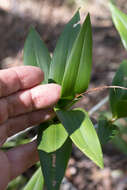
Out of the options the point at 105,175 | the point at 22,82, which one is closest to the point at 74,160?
the point at 105,175

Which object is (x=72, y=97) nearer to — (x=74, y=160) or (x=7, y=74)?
(x=7, y=74)

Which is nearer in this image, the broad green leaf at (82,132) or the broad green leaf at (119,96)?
the broad green leaf at (82,132)

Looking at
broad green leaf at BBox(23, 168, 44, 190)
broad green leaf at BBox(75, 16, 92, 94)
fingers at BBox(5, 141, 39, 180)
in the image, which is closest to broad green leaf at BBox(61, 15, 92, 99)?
broad green leaf at BBox(75, 16, 92, 94)

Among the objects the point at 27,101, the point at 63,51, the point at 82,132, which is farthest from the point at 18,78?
the point at 82,132

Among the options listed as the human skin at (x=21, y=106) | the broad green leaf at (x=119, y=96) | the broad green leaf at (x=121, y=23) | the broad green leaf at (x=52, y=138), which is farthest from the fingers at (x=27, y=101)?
the broad green leaf at (x=121, y=23)

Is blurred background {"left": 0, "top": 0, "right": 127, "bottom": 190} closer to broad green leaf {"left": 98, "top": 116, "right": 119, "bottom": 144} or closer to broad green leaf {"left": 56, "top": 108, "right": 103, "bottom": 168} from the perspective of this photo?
broad green leaf {"left": 98, "top": 116, "right": 119, "bottom": 144}

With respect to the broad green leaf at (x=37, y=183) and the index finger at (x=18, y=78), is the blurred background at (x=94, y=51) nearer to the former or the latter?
the broad green leaf at (x=37, y=183)
